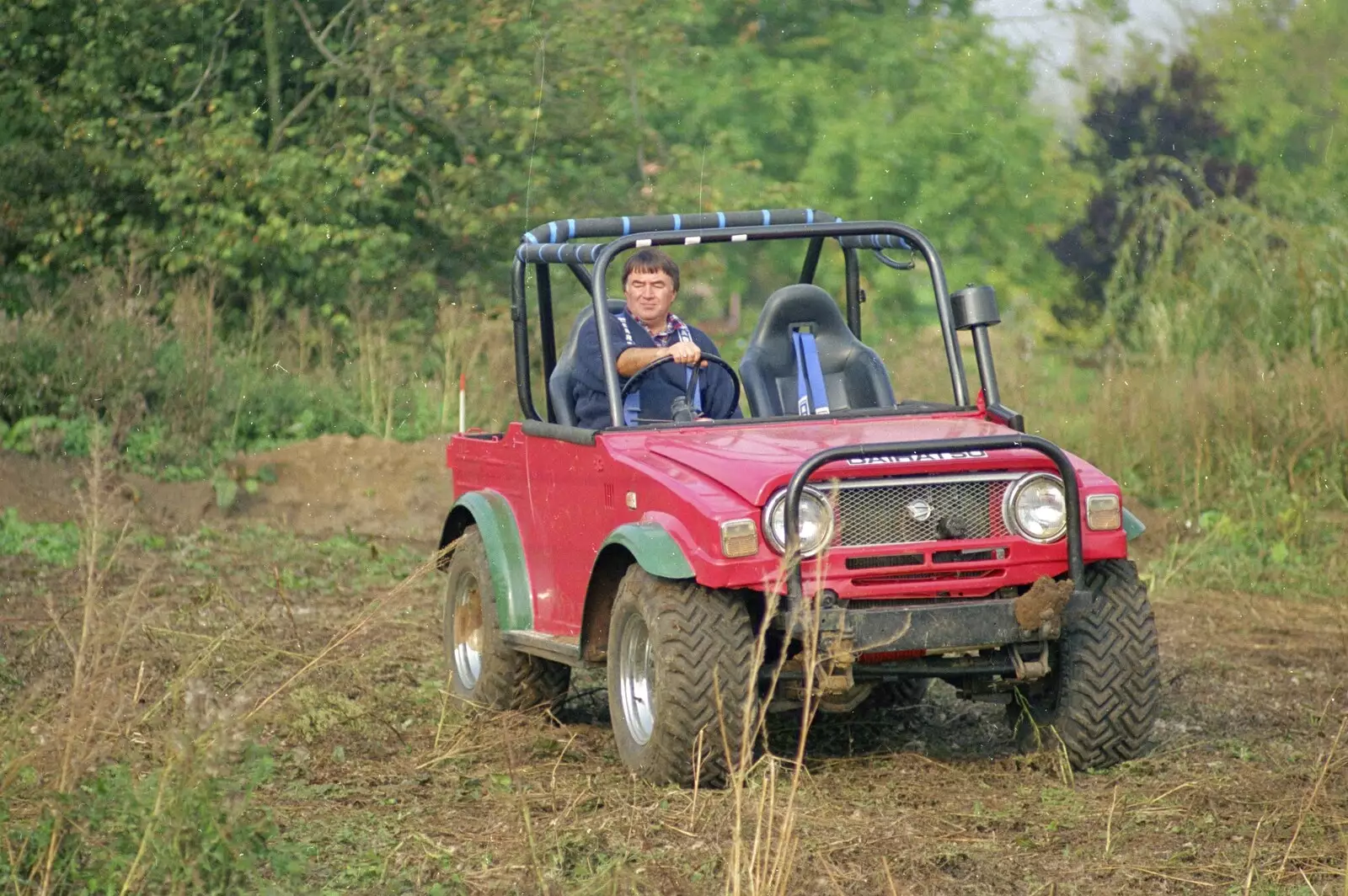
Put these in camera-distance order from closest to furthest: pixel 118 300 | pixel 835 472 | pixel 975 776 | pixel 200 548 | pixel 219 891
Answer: pixel 219 891, pixel 835 472, pixel 975 776, pixel 200 548, pixel 118 300

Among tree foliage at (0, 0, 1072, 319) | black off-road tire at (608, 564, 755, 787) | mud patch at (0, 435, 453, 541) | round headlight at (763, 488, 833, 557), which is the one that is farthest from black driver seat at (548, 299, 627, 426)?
tree foliage at (0, 0, 1072, 319)

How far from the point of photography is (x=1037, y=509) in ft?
21.9

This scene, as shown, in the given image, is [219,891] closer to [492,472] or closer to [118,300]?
[492,472]

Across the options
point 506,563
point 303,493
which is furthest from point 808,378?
point 303,493

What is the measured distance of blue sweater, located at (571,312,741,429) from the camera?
7656mm

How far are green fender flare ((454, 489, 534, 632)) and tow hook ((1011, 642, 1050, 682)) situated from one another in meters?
2.09

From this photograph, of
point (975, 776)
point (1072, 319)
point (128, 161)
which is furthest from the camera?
point (1072, 319)

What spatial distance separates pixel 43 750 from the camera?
16.1 feet

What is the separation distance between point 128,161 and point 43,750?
14.1 meters

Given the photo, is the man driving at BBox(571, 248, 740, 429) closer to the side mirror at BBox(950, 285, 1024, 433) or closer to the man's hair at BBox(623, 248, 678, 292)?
the man's hair at BBox(623, 248, 678, 292)

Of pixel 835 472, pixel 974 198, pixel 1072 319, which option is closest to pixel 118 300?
pixel 835 472

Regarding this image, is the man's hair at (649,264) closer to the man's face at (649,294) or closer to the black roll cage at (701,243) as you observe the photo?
the man's face at (649,294)

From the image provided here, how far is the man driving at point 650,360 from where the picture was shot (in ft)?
24.7

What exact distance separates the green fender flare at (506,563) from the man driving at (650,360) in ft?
2.06
